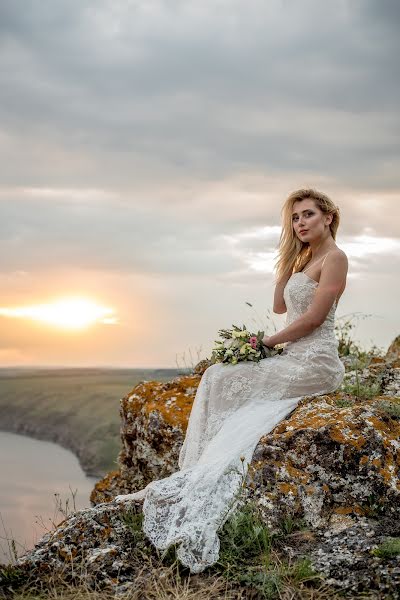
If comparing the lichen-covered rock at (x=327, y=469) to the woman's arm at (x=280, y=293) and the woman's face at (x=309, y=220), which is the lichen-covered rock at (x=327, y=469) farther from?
the woman's face at (x=309, y=220)

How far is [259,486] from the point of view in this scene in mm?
6328

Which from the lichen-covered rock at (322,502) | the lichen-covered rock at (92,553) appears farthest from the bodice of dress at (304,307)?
the lichen-covered rock at (92,553)

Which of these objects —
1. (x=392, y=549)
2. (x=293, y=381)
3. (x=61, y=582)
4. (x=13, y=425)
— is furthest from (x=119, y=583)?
(x=13, y=425)

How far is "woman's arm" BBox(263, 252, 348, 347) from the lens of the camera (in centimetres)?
752

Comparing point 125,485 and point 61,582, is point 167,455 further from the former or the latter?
point 61,582

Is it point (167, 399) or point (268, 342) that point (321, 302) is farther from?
point (167, 399)

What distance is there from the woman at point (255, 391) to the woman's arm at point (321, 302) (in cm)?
1

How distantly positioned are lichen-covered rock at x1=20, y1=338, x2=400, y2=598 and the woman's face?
6.99 ft

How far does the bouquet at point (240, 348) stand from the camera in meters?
7.48

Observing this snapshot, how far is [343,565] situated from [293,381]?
244 centimetres

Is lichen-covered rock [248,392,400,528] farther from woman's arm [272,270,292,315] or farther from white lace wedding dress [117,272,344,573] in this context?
woman's arm [272,270,292,315]

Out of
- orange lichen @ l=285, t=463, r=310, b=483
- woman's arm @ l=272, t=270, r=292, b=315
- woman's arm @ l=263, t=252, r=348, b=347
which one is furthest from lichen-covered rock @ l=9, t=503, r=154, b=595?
woman's arm @ l=272, t=270, r=292, b=315

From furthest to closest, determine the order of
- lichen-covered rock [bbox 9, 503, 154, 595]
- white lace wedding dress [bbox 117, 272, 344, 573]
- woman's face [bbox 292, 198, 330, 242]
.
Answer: woman's face [bbox 292, 198, 330, 242] → white lace wedding dress [bbox 117, 272, 344, 573] → lichen-covered rock [bbox 9, 503, 154, 595]

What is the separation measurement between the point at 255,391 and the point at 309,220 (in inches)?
91.3
